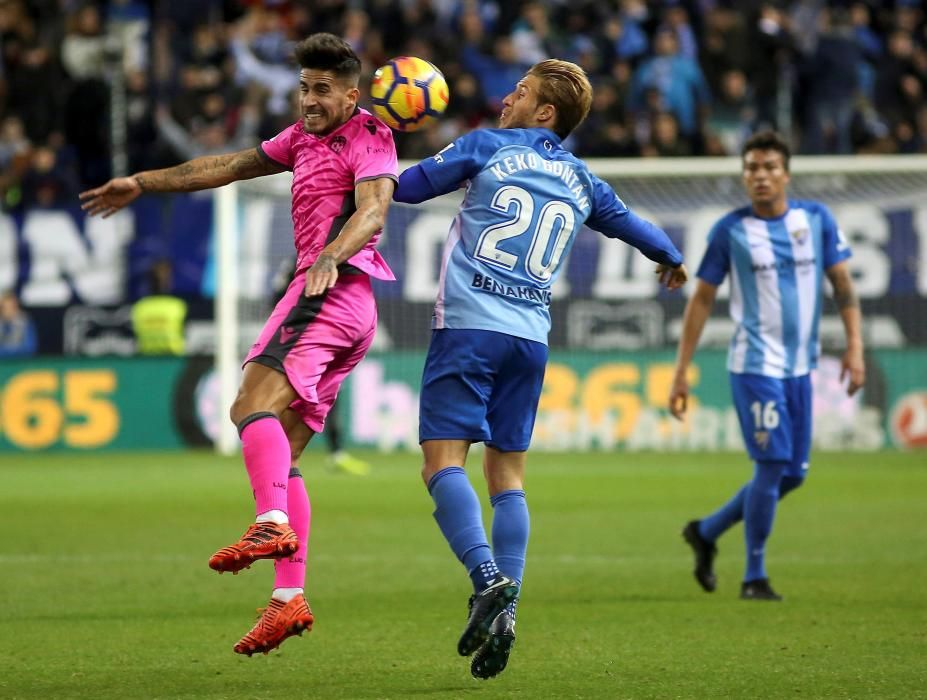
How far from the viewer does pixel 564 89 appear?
606 centimetres

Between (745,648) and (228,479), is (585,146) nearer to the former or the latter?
(228,479)

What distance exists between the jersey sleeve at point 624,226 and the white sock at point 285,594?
5.85 feet

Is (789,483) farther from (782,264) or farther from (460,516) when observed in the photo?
(460,516)

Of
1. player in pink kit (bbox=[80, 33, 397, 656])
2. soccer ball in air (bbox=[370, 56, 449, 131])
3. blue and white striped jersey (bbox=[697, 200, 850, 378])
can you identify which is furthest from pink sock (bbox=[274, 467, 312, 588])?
blue and white striped jersey (bbox=[697, 200, 850, 378])

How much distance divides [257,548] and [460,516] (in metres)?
0.74

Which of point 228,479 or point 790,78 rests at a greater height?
point 790,78

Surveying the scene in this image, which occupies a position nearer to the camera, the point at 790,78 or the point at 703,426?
the point at 703,426

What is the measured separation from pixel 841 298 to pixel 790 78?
1276 centimetres

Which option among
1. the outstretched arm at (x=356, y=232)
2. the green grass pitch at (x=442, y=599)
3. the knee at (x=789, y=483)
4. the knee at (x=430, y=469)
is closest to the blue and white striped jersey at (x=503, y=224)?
the outstretched arm at (x=356, y=232)

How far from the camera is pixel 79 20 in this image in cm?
2170

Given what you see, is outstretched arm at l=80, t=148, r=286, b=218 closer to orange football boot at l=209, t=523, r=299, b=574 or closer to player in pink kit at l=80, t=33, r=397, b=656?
player in pink kit at l=80, t=33, r=397, b=656

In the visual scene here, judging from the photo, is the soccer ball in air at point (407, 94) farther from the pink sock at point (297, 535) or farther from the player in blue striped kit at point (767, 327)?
the player in blue striped kit at point (767, 327)

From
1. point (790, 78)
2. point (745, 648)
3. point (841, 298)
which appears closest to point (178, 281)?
point (790, 78)

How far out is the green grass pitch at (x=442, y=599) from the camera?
585 centimetres
